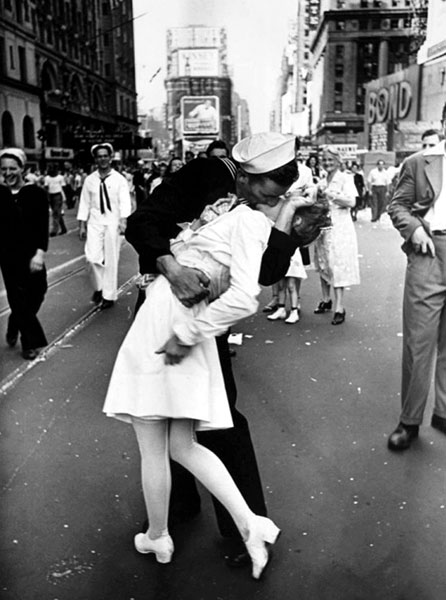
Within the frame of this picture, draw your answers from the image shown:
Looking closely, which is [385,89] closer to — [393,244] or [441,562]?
[393,244]

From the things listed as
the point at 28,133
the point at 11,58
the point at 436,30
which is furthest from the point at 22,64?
the point at 436,30

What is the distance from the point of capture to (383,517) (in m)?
3.25

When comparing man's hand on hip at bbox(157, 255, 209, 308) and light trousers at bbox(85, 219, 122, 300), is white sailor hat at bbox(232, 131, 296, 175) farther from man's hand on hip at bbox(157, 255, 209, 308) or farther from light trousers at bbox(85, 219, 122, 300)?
light trousers at bbox(85, 219, 122, 300)

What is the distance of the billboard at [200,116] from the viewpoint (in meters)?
51.5

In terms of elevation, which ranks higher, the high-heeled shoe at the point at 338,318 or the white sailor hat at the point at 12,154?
the white sailor hat at the point at 12,154

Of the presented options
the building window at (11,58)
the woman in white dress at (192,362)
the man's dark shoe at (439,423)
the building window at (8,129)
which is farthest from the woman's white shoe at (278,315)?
the building window at (8,129)

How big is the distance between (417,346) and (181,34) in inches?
87.0

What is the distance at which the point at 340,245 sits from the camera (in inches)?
300

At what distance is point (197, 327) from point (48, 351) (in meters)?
4.26

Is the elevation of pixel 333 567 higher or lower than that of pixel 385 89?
lower

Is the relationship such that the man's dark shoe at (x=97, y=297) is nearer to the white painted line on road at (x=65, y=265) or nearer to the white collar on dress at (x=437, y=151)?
the white painted line on road at (x=65, y=265)

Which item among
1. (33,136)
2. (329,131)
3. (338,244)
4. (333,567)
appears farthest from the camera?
(329,131)

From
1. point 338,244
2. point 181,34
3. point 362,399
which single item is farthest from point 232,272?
point 338,244

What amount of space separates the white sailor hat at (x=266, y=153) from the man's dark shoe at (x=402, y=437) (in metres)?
Result: 2.21
